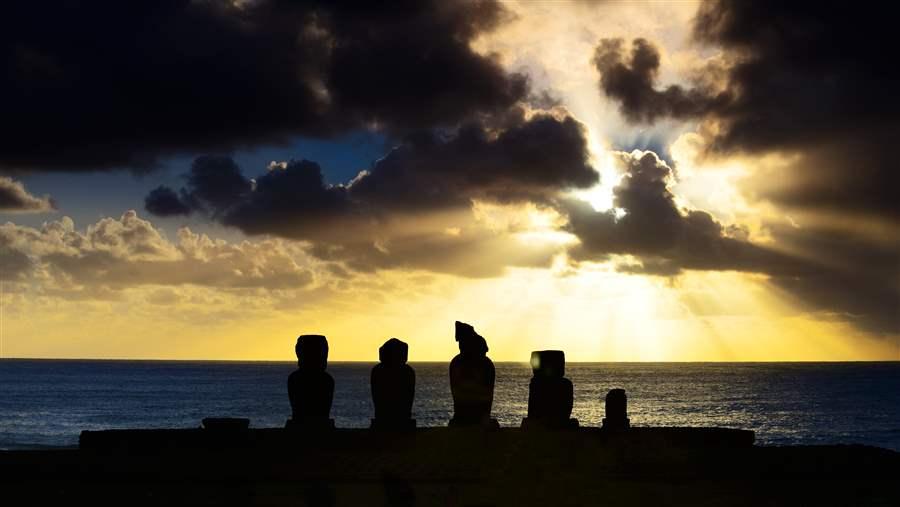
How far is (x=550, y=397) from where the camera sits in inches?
1064

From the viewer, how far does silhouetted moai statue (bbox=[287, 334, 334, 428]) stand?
25.6 m

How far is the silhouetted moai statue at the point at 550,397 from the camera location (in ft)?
88.5

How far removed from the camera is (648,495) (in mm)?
17719

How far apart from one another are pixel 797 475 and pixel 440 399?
350ft

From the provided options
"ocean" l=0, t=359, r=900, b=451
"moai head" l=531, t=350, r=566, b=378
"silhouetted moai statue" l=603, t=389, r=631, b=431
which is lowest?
"ocean" l=0, t=359, r=900, b=451

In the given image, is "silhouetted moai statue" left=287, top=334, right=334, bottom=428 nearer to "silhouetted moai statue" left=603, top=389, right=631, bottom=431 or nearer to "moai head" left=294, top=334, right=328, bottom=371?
"moai head" left=294, top=334, right=328, bottom=371

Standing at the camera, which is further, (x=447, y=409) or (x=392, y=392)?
(x=447, y=409)

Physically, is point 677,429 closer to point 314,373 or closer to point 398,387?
point 398,387

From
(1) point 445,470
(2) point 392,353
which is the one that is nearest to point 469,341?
(2) point 392,353

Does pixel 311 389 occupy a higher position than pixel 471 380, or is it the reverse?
pixel 471 380

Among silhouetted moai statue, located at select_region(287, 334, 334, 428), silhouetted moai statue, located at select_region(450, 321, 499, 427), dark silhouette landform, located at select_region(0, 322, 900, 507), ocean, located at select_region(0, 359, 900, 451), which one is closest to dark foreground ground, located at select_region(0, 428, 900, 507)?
dark silhouette landform, located at select_region(0, 322, 900, 507)

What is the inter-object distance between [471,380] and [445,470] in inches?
224

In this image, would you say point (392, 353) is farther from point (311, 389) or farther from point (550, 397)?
point (550, 397)

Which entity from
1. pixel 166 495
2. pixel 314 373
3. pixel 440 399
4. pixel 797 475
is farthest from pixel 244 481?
pixel 440 399
